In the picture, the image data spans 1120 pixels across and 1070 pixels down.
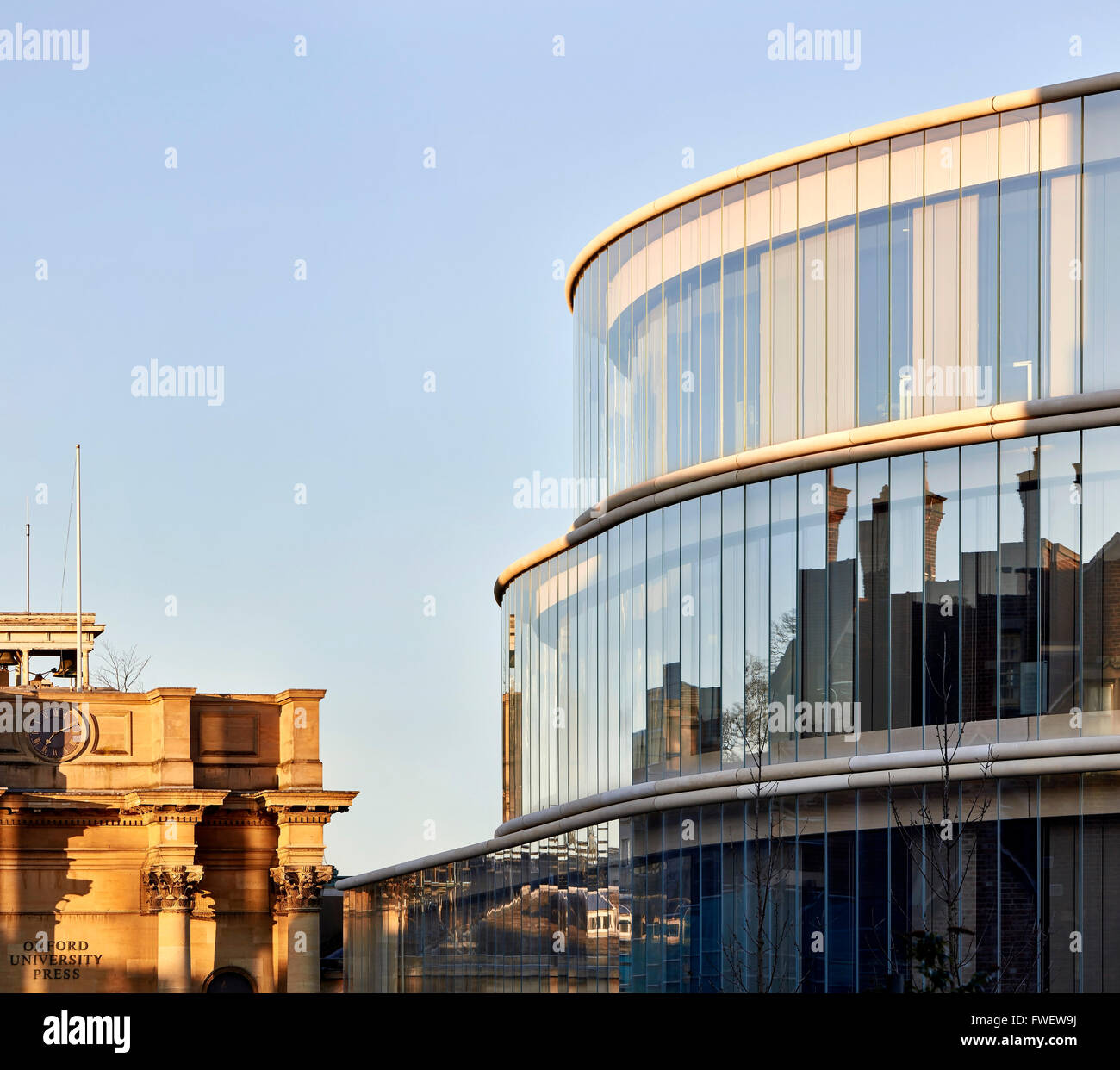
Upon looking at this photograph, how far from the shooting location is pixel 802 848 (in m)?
35.8

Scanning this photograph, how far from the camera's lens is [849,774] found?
35219 mm

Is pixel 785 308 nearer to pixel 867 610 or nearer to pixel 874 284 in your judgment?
pixel 874 284

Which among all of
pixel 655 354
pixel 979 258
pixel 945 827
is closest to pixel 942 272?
pixel 979 258

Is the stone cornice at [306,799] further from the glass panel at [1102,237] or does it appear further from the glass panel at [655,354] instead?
the glass panel at [1102,237]

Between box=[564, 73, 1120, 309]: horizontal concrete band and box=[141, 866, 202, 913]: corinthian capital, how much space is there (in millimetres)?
19131

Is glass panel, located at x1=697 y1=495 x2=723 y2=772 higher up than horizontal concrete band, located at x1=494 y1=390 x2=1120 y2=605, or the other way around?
horizontal concrete band, located at x1=494 y1=390 x2=1120 y2=605

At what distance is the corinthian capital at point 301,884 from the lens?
1978 inches

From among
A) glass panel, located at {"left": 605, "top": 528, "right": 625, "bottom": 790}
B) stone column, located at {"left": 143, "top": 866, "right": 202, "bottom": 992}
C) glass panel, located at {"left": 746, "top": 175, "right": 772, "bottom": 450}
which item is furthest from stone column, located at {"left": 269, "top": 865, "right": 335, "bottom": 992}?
glass panel, located at {"left": 746, "top": 175, "right": 772, "bottom": 450}

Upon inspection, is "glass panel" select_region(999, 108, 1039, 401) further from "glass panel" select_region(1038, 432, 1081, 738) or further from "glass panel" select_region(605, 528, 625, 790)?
"glass panel" select_region(605, 528, 625, 790)

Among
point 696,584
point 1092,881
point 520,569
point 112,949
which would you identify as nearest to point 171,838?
point 112,949

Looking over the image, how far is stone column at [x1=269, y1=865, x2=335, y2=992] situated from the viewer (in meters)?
50.1

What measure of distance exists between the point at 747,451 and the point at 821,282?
11.7ft

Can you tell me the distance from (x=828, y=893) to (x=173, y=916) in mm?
20407
